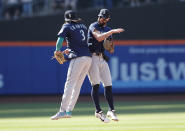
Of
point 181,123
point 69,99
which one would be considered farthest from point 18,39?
point 181,123

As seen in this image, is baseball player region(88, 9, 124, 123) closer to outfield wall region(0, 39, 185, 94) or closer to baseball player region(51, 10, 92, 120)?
baseball player region(51, 10, 92, 120)

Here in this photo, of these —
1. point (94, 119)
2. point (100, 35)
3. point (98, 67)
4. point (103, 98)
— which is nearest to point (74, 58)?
point (98, 67)

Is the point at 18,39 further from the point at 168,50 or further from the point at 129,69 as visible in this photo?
the point at 168,50

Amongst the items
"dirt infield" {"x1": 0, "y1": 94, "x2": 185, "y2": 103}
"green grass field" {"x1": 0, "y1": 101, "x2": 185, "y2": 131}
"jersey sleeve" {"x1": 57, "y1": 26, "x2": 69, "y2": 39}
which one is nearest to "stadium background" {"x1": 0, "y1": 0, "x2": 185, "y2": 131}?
"dirt infield" {"x1": 0, "y1": 94, "x2": 185, "y2": 103}

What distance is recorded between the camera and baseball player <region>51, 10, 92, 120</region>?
11.1 m

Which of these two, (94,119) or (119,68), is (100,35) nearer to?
(94,119)

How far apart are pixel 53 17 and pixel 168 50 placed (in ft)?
13.8

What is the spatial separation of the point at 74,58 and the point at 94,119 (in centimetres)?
160

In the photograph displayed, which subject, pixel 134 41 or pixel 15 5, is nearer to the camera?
pixel 134 41

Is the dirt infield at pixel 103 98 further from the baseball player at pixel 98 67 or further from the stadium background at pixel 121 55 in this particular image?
the baseball player at pixel 98 67

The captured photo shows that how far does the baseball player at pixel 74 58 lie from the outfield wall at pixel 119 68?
816 centimetres

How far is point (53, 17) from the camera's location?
20141 millimetres

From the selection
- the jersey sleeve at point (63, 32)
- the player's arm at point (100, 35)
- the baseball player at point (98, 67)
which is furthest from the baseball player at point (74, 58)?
the player's arm at point (100, 35)

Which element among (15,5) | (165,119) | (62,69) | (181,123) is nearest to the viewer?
(181,123)
